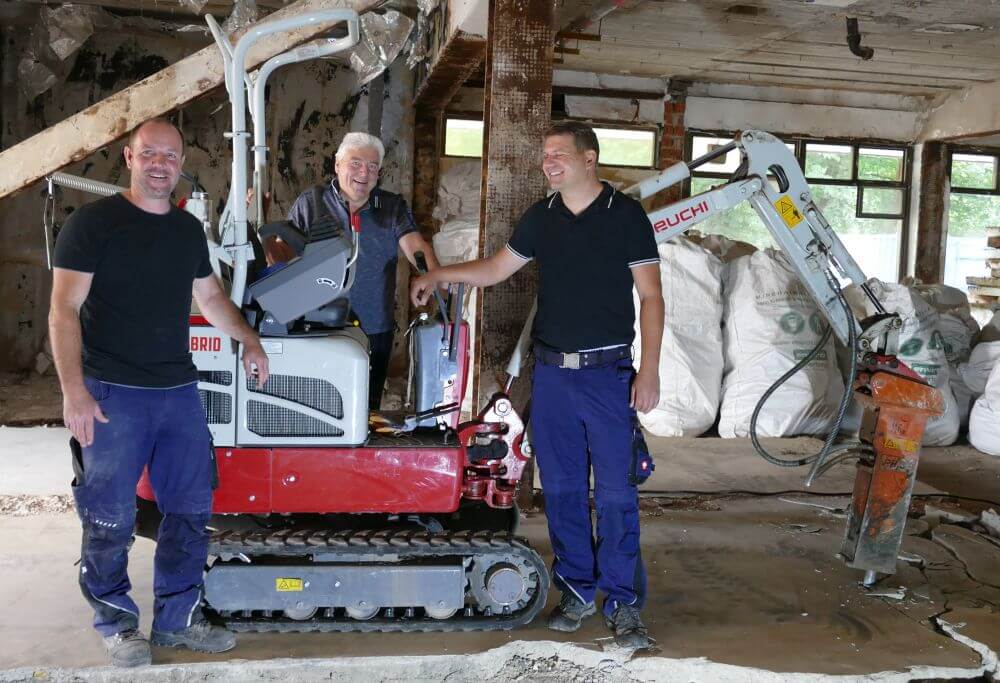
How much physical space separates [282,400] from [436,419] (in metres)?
0.57

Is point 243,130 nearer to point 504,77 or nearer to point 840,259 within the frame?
point 504,77

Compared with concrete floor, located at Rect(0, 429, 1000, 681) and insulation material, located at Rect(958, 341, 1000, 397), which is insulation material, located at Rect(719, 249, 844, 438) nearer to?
insulation material, located at Rect(958, 341, 1000, 397)

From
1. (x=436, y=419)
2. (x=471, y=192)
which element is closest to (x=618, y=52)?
(x=471, y=192)

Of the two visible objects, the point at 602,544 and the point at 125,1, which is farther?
the point at 125,1

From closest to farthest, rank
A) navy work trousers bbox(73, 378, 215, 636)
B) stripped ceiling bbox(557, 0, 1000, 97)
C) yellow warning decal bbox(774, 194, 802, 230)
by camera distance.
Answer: navy work trousers bbox(73, 378, 215, 636) → yellow warning decal bbox(774, 194, 802, 230) → stripped ceiling bbox(557, 0, 1000, 97)

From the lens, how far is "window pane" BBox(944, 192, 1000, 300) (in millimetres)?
10281

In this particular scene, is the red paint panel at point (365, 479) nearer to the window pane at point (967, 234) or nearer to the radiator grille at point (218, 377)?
the radiator grille at point (218, 377)

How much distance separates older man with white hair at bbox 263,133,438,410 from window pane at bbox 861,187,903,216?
752 cm

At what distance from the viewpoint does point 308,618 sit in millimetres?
3092

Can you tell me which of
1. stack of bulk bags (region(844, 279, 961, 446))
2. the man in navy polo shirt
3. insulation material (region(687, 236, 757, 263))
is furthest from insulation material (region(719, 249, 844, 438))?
the man in navy polo shirt

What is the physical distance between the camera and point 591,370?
10.1 ft

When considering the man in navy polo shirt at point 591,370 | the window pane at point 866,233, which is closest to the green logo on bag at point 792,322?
the man in navy polo shirt at point 591,370

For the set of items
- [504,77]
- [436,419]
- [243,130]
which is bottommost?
[436,419]

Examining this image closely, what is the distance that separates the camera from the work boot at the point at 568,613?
313cm
